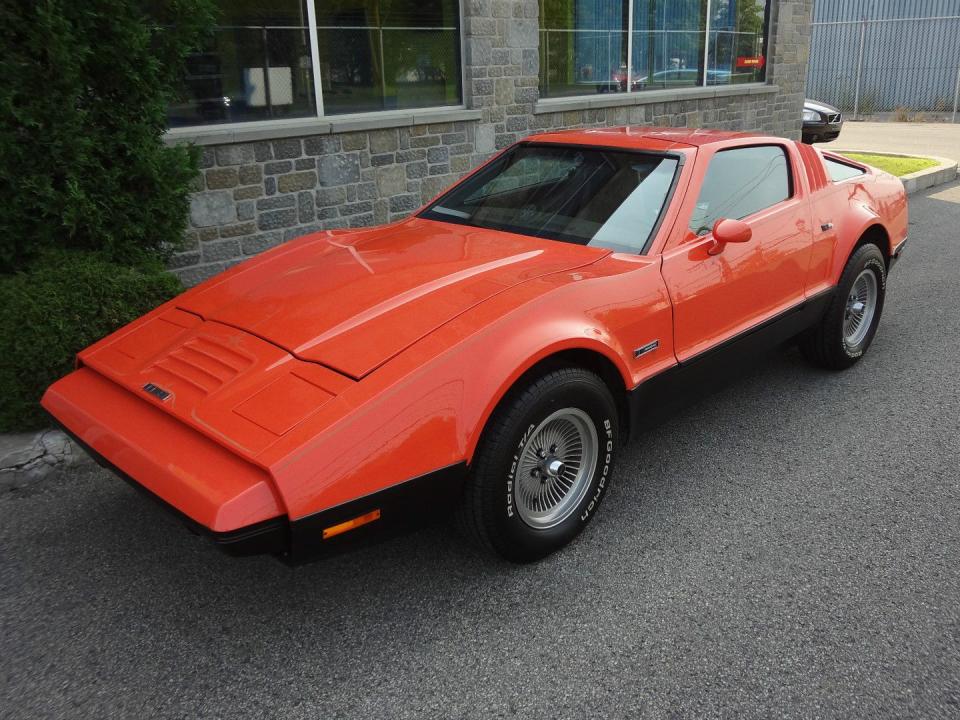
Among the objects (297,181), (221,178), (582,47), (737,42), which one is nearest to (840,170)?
(297,181)

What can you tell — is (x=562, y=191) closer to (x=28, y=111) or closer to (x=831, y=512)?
(x=831, y=512)

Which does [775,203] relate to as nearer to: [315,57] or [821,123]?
[315,57]

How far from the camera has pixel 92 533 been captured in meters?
3.26

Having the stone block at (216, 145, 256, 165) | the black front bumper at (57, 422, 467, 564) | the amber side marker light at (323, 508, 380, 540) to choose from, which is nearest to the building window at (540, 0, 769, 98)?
the stone block at (216, 145, 256, 165)

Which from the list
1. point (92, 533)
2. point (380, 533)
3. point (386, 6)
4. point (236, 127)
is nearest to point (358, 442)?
point (380, 533)

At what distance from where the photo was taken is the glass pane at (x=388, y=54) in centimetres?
691

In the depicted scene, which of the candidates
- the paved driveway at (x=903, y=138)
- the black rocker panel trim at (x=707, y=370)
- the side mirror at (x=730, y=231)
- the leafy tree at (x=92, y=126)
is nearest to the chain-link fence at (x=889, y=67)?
the paved driveway at (x=903, y=138)

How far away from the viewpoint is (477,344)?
2.67 metres

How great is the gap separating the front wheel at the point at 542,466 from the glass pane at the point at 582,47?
6.52 metres

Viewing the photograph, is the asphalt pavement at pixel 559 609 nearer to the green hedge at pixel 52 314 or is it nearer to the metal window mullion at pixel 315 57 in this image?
the green hedge at pixel 52 314

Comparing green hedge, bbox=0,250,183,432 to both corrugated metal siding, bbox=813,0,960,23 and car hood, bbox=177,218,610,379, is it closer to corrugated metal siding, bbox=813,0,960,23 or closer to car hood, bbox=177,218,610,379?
car hood, bbox=177,218,610,379

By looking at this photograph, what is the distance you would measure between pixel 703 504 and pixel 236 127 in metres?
4.68

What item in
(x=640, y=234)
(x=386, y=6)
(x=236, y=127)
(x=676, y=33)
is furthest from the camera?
(x=676, y=33)

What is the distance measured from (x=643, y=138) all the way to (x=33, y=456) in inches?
126
